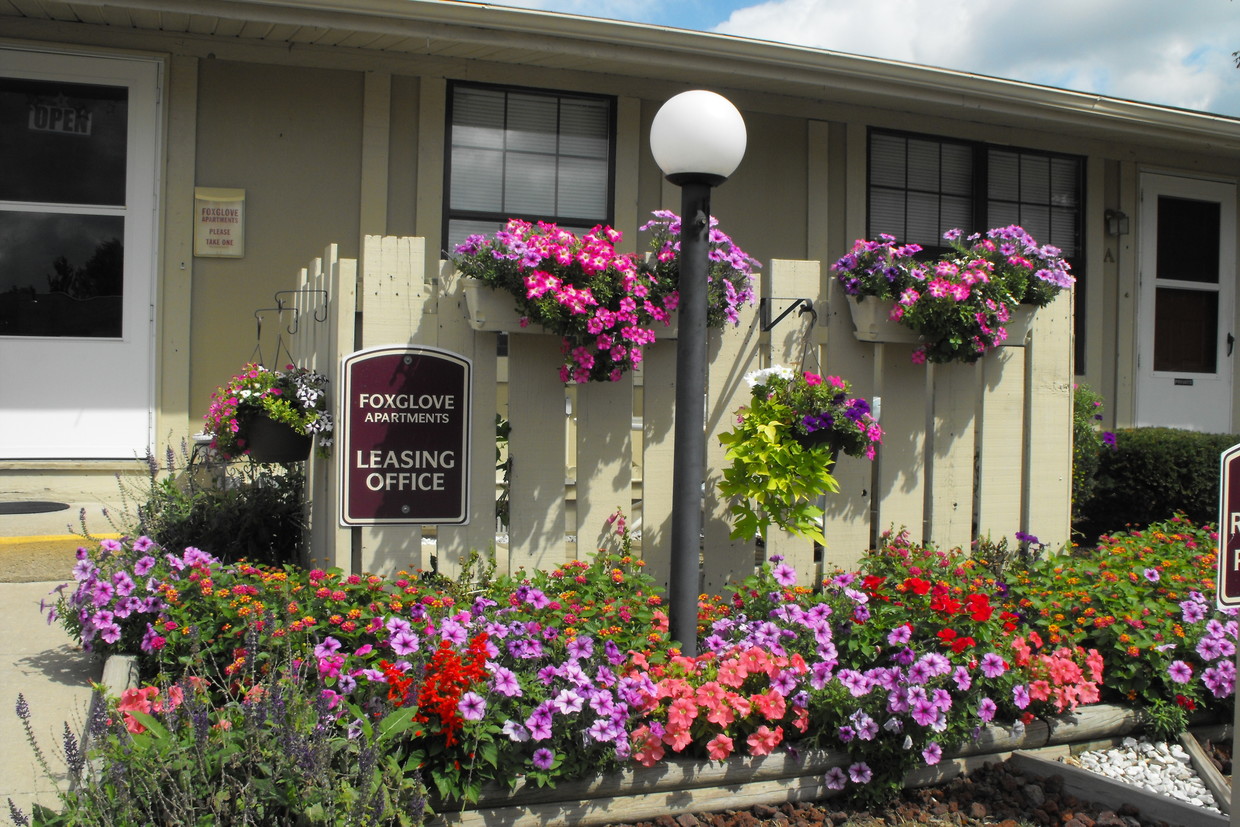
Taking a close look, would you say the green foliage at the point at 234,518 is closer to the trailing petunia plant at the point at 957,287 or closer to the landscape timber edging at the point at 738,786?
the landscape timber edging at the point at 738,786

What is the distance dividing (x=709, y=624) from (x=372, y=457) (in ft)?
4.44

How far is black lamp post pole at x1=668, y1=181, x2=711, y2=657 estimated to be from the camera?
306 centimetres

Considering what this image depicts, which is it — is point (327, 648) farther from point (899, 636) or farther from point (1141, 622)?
point (1141, 622)

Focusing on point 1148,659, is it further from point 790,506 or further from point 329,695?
point 329,695

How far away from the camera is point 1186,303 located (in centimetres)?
880

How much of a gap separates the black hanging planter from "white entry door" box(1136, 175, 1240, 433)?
24.0 ft

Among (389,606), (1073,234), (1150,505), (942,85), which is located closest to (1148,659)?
(389,606)

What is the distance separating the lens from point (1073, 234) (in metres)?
8.35

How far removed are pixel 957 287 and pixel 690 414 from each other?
1.60 m

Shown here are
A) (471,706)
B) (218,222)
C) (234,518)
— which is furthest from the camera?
(218,222)

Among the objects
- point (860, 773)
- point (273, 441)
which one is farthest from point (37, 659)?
point (860, 773)

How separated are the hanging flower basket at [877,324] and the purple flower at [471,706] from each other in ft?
7.89

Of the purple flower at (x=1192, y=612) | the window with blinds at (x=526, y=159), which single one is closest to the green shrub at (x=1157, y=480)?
the purple flower at (x=1192, y=612)

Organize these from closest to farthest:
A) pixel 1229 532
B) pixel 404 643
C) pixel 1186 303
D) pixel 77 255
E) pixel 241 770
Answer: pixel 241 770
pixel 1229 532
pixel 404 643
pixel 77 255
pixel 1186 303
